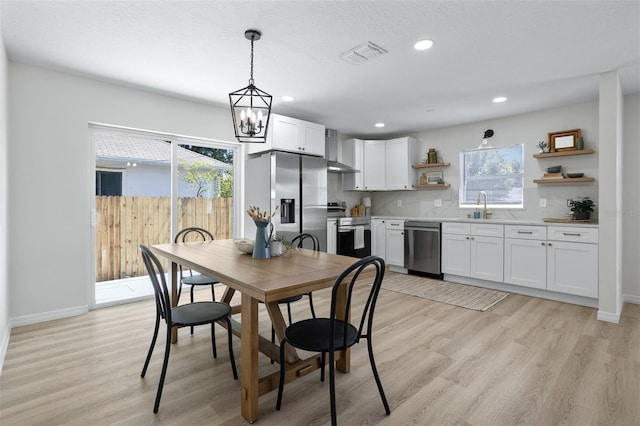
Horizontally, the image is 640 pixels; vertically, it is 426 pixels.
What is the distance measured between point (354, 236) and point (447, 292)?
1.68 meters

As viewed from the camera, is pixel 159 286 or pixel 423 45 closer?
pixel 159 286

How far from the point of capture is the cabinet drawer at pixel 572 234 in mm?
3603

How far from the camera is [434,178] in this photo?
218 inches

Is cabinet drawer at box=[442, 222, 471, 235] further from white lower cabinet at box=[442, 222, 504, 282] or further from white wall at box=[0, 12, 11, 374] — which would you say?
white wall at box=[0, 12, 11, 374]

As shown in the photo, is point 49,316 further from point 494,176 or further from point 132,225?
point 494,176

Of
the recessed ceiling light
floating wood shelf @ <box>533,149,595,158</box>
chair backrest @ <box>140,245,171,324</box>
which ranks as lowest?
chair backrest @ <box>140,245,171,324</box>

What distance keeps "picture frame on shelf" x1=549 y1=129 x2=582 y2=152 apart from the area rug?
197 centimetres

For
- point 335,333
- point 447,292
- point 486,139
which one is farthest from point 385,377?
point 486,139

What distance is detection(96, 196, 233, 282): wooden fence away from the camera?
3.75 meters

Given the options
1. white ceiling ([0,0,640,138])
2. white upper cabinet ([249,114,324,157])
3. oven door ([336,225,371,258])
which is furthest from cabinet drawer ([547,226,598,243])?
white upper cabinet ([249,114,324,157])

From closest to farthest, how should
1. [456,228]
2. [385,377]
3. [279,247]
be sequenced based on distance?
[385,377] < [279,247] < [456,228]

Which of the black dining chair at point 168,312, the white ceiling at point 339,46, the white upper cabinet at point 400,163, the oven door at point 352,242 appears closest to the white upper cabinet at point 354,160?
the white upper cabinet at point 400,163

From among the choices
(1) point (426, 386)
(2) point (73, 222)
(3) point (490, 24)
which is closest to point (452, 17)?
(3) point (490, 24)

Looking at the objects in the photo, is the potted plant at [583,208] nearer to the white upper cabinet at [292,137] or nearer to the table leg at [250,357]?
the white upper cabinet at [292,137]
